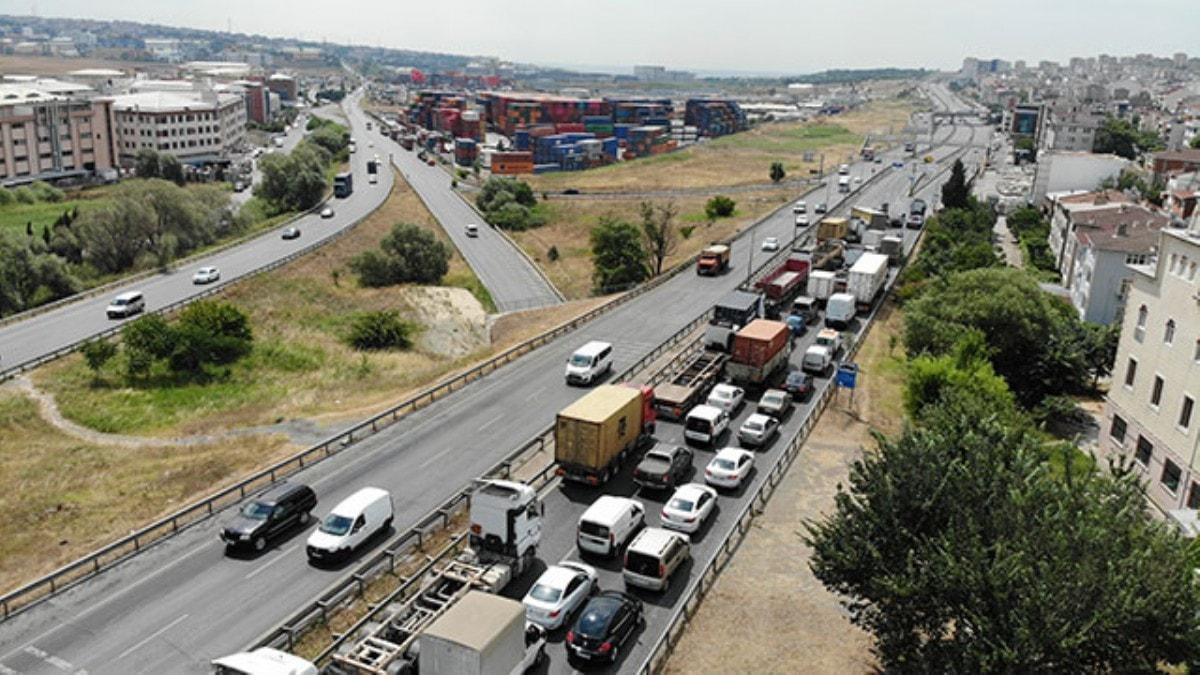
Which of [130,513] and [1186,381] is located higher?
[1186,381]

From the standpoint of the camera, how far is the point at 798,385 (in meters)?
43.9

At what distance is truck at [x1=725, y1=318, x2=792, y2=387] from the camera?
4331cm

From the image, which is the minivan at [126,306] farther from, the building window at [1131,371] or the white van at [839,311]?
the building window at [1131,371]

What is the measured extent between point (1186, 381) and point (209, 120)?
6118 inches

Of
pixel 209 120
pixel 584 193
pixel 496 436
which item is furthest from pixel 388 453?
pixel 209 120

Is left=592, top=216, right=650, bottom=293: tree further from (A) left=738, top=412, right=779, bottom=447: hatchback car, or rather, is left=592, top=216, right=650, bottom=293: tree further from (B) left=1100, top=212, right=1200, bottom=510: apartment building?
(B) left=1100, top=212, right=1200, bottom=510: apartment building

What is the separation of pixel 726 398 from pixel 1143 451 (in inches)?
840

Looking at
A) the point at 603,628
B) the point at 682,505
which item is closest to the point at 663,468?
the point at 682,505

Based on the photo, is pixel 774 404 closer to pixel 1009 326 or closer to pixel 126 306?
pixel 1009 326

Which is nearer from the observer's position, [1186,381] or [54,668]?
[54,668]

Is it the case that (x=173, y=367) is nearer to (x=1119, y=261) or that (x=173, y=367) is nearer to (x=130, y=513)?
(x=130, y=513)

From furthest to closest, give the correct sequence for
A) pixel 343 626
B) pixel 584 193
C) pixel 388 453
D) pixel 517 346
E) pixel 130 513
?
pixel 584 193 → pixel 517 346 → pixel 388 453 → pixel 130 513 → pixel 343 626

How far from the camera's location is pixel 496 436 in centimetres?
3862

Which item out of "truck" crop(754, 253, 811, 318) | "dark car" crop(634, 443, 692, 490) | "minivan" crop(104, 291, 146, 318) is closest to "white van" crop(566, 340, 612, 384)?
"dark car" crop(634, 443, 692, 490)
